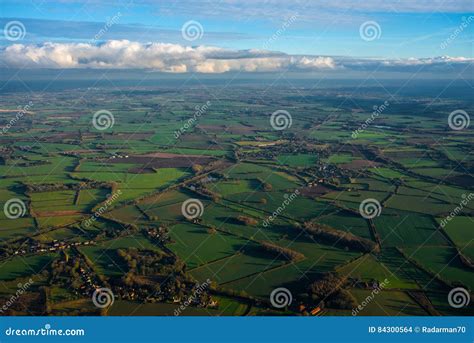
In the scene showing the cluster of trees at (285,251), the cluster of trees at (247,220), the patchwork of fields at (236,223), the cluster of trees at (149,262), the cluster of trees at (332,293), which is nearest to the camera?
the cluster of trees at (332,293)

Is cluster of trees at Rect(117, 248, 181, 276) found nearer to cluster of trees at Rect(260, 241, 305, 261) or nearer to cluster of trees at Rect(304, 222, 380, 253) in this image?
cluster of trees at Rect(260, 241, 305, 261)

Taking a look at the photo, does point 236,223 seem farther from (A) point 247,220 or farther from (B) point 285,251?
(B) point 285,251

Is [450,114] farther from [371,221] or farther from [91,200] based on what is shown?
[91,200]

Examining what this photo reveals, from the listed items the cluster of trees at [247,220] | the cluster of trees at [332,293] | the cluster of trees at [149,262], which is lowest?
the cluster of trees at [332,293]

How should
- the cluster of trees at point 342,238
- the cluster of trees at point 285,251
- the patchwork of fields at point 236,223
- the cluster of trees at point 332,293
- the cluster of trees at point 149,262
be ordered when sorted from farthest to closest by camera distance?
1. the cluster of trees at point 342,238
2. the cluster of trees at point 285,251
3. the cluster of trees at point 149,262
4. the patchwork of fields at point 236,223
5. the cluster of trees at point 332,293

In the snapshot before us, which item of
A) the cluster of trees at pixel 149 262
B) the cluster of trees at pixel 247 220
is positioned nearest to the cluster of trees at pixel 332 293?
the cluster of trees at pixel 149 262

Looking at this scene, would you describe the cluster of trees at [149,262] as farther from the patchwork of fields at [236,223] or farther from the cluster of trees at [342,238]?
the cluster of trees at [342,238]

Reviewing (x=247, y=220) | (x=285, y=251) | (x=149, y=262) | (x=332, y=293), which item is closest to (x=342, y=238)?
(x=285, y=251)
